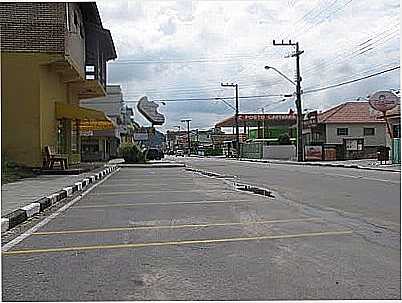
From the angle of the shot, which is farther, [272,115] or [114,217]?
[272,115]

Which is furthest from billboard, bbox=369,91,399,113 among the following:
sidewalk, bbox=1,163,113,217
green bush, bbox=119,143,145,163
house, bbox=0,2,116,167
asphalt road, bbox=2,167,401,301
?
asphalt road, bbox=2,167,401,301

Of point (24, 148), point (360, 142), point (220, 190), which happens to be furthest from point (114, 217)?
point (360, 142)

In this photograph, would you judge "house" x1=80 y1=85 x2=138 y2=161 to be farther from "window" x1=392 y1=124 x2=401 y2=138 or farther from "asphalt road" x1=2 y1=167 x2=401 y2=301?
"asphalt road" x1=2 y1=167 x2=401 y2=301

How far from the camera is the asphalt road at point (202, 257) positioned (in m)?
6.66

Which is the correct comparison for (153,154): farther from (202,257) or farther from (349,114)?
(202,257)

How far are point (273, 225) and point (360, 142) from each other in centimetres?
6553

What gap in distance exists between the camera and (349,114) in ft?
257

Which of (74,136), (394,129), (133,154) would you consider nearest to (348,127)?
(394,129)

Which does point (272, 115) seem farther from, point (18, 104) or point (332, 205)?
point (332, 205)

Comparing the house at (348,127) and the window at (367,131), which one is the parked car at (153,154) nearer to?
the house at (348,127)

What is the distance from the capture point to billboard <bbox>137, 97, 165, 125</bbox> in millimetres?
63625

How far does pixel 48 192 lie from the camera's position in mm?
17891

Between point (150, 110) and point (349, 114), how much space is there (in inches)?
993

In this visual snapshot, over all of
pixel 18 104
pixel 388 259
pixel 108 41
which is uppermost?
pixel 108 41
